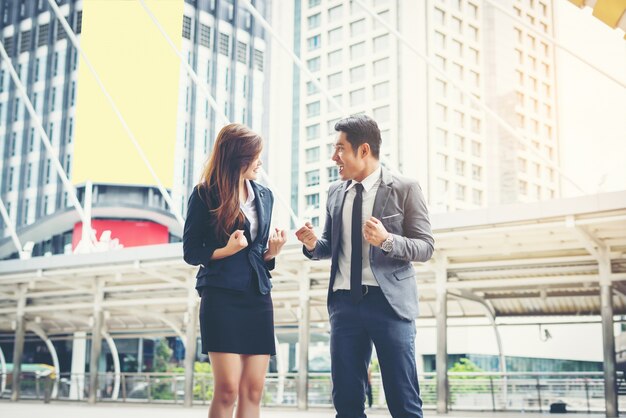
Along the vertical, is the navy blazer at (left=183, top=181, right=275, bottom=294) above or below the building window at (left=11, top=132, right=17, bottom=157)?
below

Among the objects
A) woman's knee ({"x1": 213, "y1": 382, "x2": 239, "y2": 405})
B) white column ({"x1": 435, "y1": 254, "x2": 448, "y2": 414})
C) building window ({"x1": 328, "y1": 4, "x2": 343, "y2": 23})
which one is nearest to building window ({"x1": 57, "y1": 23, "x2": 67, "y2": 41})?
building window ({"x1": 328, "y1": 4, "x2": 343, "y2": 23})

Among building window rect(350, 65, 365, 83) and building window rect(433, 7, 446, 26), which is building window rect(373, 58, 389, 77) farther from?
building window rect(433, 7, 446, 26)

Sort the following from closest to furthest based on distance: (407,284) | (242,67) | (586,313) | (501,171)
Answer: (407,284) → (586,313) → (242,67) → (501,171)

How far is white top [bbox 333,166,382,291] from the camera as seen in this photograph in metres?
3.11

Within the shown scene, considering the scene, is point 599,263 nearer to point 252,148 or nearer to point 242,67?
point 252,148

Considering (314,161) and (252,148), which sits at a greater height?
(314,161)

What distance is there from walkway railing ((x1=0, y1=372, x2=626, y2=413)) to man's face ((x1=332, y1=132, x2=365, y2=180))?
1031cm

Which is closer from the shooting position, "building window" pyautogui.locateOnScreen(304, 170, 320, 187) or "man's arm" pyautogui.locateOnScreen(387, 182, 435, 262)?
"man's arm" pyautogui.locateOnScreen(387, 182, 435, 262)

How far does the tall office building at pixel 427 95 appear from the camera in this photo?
5447 centimetres

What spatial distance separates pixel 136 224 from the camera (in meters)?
39.6

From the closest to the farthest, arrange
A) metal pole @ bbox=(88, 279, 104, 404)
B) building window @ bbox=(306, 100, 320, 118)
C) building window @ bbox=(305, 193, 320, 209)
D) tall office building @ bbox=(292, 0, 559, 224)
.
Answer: metal pole @ bbox=(88, 279, 104, 404), tall office building @ bbox=(292, 0, 559, 224), building window @ bbox=(305, 193, 320, 209), building window @ bbox=(306, 100, 320, 118)

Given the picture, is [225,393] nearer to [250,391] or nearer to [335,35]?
[250,391]

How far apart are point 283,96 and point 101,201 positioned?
2293 cm

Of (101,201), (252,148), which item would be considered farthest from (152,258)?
(101,201)
